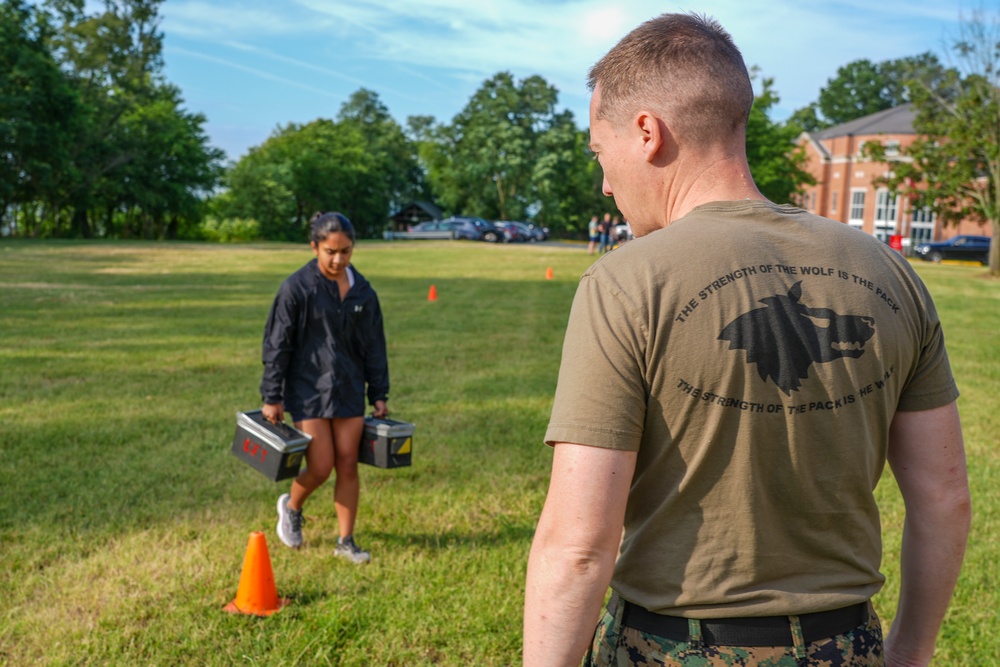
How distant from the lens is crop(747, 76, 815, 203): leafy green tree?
53.2 m

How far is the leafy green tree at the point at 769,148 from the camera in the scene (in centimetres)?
5319

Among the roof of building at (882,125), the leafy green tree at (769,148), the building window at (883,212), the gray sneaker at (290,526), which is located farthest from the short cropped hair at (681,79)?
the building window at (883,212)

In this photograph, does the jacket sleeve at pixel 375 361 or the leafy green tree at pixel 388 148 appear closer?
the jacket sleeve at pixel 375 361

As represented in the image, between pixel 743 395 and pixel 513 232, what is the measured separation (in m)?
55.7

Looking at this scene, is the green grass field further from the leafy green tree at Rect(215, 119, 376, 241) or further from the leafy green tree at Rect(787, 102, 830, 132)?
the leafy green tree at Rect(787, 102, 830, 132)

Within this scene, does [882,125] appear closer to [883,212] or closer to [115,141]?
[883,212]

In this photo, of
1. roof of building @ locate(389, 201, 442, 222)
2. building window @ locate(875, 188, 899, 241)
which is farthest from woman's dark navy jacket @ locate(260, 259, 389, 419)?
roof of building @ locate(389, 201, 442, 222)

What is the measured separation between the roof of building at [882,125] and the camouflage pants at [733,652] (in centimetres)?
6871

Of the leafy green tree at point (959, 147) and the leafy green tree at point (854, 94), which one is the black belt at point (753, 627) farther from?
the leafy green tree at point (854, 94)

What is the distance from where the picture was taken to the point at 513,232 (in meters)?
56.8

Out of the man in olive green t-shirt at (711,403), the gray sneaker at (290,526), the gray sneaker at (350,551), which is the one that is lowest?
the gray sneaker at (350,551)

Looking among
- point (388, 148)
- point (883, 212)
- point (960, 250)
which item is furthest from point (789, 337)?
point (388, 148)

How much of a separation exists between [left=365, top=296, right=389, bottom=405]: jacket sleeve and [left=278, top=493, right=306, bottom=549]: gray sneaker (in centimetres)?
78

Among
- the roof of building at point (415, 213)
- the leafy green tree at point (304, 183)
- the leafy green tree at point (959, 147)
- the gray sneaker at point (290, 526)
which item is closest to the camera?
the gray sneaker at point (290, 526)
